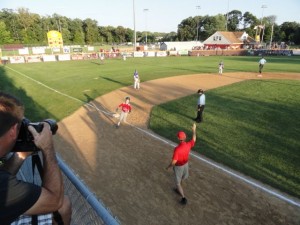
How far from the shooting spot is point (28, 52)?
65250 millimetres

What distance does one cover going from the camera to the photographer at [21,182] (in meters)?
2.12

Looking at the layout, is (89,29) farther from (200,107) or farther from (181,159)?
(181,159)

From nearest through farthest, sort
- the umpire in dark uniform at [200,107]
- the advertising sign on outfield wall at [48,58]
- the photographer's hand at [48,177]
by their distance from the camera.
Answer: the photographer's hand at [48,177] → the umpire in dark uniform at [200,107] → the advertising sign on outfield wall at [48,58]

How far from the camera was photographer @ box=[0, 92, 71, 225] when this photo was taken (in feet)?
6.95

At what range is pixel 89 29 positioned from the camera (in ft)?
370

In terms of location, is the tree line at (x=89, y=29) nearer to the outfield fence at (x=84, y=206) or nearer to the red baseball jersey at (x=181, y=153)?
the red baseball jersey at (x=181, y=153)

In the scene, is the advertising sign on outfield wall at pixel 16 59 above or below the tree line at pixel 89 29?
below

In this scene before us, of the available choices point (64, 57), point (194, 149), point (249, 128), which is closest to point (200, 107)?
point (249, 128)

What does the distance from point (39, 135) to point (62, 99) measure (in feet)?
63.1

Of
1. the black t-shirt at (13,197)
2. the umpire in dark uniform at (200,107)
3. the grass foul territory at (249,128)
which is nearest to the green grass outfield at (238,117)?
the grass foul territory at (249,128)

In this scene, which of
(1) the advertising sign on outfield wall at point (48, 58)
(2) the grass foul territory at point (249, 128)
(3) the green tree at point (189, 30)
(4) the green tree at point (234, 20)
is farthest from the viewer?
(4) the green tree at point (234, 20)

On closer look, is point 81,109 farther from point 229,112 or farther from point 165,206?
point 165,206

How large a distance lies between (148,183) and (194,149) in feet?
A: 11.3

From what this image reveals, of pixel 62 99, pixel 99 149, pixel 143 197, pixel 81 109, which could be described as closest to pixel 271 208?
pixel 143 197
